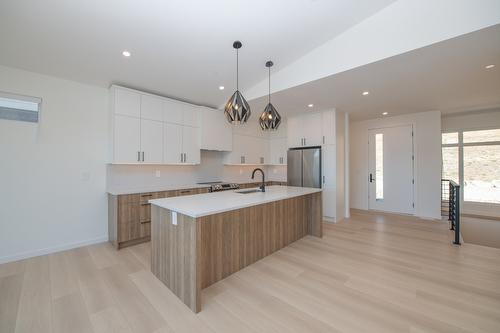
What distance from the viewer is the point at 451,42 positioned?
7.41ft

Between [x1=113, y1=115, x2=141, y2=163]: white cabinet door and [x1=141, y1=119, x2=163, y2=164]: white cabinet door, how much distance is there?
83 millimetres

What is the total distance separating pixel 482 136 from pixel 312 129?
4.58 metres

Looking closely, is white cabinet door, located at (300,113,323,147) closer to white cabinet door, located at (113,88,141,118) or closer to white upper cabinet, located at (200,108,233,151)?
white upper cabinet, located at (200,108,233,151)

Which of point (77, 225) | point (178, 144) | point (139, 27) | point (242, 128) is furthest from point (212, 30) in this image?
point (77, 225)

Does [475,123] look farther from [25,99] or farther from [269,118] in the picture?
[25,99]

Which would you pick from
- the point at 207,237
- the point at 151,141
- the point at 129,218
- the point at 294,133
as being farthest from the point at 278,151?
the point at 207,237

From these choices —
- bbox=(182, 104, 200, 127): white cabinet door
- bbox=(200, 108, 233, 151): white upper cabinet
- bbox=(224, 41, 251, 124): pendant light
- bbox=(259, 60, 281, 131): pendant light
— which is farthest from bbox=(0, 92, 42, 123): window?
bbox=(259, 60, 281, 131): pendant light

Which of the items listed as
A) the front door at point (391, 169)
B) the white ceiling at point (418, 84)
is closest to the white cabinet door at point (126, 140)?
the white ceiling at point (418, 84)

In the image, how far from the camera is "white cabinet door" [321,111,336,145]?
4.76 metres

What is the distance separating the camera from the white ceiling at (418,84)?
8.01 ft

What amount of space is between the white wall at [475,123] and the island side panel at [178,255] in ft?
24.2

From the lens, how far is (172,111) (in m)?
4.13

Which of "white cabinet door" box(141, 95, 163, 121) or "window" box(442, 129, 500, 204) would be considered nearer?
"white cabinet door" box(141, 95, 163, 121)

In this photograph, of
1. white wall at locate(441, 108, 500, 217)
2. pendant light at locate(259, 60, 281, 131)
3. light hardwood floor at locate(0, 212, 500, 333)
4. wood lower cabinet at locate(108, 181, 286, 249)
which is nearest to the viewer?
light hardwood floor at locate(0, 212, 500, 333)
